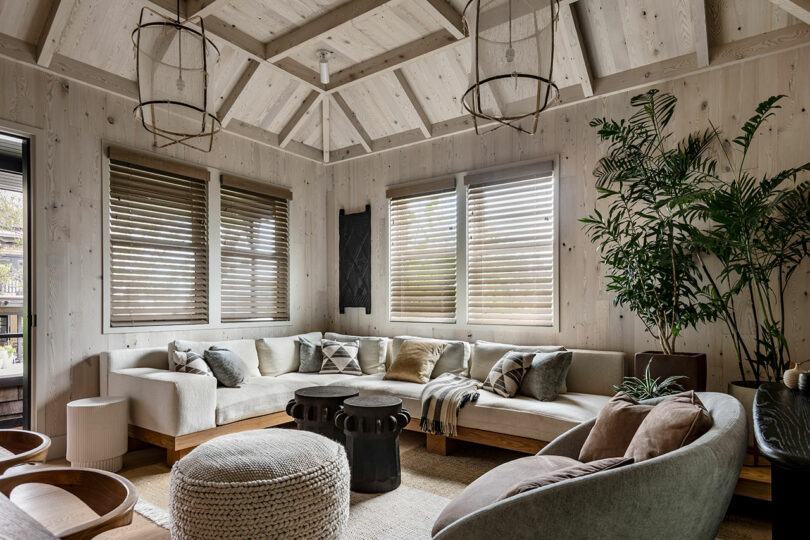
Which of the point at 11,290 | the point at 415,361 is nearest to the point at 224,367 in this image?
the point at 415,361

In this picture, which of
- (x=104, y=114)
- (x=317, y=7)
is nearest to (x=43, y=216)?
(x=104, y=114)

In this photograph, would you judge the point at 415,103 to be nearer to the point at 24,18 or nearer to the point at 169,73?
the point at 169,73

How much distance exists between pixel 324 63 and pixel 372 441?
3.14 metres

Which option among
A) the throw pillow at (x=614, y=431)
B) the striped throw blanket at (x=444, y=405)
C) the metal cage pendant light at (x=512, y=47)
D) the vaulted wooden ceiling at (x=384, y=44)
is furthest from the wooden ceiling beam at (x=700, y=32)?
the striped throw blanket at (x=444, y=405)

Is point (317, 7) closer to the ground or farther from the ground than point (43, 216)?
farther from the ground

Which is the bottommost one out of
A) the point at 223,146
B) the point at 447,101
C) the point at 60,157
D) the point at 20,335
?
the point at 20,335

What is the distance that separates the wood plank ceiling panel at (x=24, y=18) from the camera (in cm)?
329

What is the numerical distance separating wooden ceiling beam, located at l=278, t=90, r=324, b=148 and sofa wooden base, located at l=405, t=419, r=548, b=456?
3202 mm

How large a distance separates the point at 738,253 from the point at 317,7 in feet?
11.2

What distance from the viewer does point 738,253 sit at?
3236mm

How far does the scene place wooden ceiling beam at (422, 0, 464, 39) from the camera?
3.40 m

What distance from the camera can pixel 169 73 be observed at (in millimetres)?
2363

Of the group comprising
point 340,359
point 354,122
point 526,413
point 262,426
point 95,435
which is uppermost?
point 354,122

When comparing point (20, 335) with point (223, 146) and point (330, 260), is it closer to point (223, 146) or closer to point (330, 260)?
point (223, 146)
